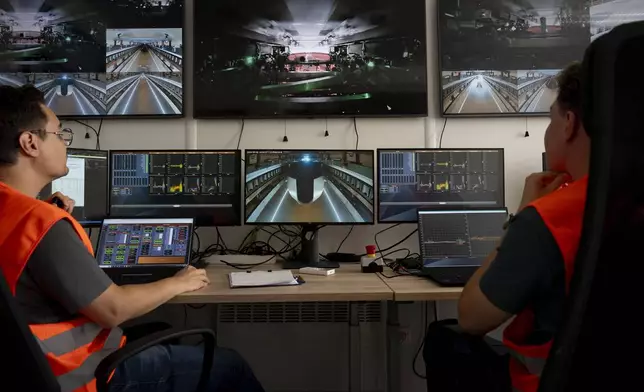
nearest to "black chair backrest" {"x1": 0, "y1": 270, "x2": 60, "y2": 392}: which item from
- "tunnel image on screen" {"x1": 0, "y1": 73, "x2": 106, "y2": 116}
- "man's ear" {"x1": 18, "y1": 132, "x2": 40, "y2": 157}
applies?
"man's ear" {"x1": 18, "y1": 132, "x2": 40, "y2": 157}

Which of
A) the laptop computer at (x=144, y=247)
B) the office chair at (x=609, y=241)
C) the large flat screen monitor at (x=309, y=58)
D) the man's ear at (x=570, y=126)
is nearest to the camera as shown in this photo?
the office chair at (x=609, y=241)

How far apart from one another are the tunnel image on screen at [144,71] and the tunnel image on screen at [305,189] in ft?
2.33

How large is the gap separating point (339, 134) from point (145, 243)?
3.77 ft

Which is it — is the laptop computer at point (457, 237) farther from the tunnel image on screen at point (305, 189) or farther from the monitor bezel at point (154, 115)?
the monitor bezel at point (154, 115)

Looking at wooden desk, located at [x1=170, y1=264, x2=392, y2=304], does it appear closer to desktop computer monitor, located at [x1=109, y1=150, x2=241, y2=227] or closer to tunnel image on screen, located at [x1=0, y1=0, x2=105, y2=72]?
desktop computer monitor, located at [x1=109, y1=150, x2=241, y2=227]

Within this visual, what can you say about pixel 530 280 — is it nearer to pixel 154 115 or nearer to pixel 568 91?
pixel 568 91

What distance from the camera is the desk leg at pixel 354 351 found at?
206 cm

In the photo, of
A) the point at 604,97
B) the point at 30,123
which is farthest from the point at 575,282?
the point at 30,123

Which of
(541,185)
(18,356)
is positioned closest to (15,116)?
(18,356)

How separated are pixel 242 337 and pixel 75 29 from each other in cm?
192

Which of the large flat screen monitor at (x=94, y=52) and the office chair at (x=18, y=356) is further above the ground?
the large flat screen monitor at (x=94, y=52)

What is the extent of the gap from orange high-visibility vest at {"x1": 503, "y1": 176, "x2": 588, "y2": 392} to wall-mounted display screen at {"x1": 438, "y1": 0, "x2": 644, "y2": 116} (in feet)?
5.22

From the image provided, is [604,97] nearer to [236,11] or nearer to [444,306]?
[444,306]

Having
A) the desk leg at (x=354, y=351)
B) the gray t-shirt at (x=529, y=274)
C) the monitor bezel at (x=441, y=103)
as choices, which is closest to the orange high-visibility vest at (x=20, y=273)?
the gray t-shirt at (x=529, y=274)
